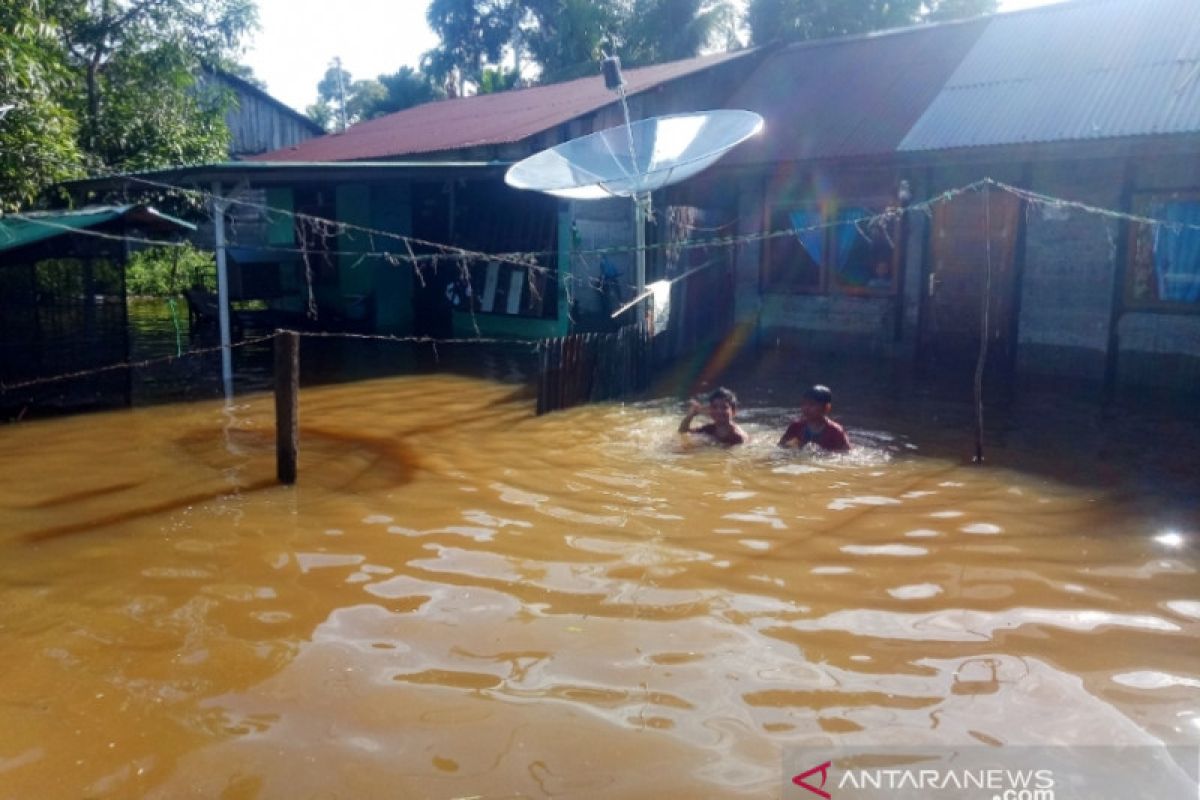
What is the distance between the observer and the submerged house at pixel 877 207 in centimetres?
1120

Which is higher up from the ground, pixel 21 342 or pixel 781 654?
pixel 21 342

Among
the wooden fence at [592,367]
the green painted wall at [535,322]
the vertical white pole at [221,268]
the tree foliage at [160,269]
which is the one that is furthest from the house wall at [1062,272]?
the tree foliage at [160,269]

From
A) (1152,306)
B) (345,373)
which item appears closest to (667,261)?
(345,373)

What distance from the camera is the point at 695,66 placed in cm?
1716

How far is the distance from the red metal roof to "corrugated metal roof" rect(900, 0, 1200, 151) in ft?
15.4

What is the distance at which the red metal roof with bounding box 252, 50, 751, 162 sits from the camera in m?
15.6

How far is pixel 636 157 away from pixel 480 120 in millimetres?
8043

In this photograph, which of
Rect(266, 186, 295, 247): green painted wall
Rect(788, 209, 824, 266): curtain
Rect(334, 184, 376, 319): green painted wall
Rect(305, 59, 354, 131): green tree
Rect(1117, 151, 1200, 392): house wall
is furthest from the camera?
Rect(305, 59, 354, 131): green tree

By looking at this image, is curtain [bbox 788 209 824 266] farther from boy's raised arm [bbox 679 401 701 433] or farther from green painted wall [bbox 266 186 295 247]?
green painted wall [bbox 266 186 295 247]

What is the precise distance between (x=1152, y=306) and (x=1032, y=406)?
2.16m

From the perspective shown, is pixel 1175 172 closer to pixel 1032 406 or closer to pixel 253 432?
pixel 1032 406

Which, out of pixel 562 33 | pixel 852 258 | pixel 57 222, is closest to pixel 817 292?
pixel 852 258

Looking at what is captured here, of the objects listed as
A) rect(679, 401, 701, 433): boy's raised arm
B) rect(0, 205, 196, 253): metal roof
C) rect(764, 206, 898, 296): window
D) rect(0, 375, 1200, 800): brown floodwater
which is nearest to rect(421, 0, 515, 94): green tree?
rect(764, 206, 898, 296): window

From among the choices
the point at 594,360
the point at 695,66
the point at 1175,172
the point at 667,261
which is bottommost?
the point at 594,360
